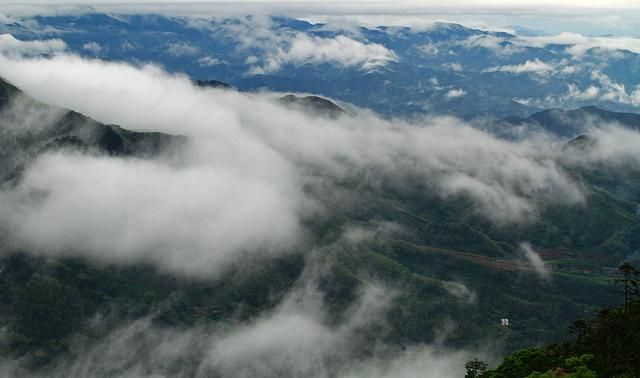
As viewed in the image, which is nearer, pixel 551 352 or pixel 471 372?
pixel 551 352

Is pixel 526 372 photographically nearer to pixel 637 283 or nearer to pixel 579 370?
pixel 579 370

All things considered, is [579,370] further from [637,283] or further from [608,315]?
[637,283]

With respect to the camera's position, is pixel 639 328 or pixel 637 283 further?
pixel 637 283

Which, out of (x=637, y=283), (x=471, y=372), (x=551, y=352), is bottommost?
(x=471, y=372)

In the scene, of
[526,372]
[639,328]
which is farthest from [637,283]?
[526,372]

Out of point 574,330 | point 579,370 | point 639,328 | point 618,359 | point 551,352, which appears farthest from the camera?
point 574,330

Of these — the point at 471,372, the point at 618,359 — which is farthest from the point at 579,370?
the point at 471,372

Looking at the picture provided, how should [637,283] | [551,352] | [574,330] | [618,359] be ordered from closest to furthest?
[618,359] < [551,352] < [637,283] < [574,330]

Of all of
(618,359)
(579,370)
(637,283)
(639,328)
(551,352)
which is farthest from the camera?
(637,283)

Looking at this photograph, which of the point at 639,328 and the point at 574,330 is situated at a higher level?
the point at 639,328
